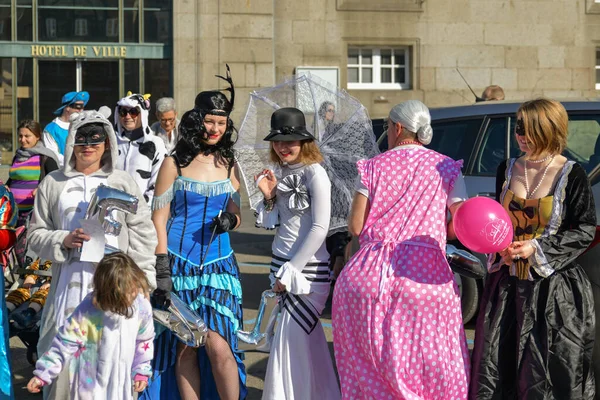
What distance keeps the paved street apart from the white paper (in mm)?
1867

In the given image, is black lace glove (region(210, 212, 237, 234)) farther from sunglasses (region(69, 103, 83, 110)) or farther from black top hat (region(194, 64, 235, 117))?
sunglasses (region(69, 103, 83, 110))

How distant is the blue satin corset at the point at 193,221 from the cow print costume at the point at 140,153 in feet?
8.68

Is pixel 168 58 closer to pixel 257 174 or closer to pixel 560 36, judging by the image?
pixel 560 36

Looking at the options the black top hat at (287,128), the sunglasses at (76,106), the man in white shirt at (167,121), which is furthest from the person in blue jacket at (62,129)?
the black top hat at (287,128)

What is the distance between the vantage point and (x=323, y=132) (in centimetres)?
587

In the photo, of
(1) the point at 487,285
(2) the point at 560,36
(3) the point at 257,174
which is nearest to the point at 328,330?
(3) the point at 257,174

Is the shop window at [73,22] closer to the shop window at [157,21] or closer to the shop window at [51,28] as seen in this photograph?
the shop window at [51,28]

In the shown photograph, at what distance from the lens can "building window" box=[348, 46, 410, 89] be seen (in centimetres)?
1975

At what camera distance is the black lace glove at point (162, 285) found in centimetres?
521

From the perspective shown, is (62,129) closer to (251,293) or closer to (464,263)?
(251,293)

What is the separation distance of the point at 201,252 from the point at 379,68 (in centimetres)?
1483

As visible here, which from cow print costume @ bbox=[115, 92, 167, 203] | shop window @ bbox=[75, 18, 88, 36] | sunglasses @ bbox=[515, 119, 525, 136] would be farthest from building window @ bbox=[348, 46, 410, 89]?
sunglasses @ bbox=[515, 119, 525, 136]

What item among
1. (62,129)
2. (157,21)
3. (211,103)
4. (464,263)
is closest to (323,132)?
(211,103)

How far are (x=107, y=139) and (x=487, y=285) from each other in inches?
83.0
